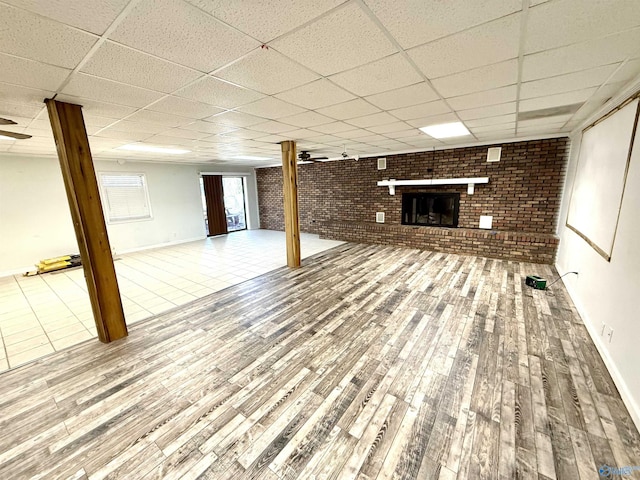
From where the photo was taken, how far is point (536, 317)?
9.94ft

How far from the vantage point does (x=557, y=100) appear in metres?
2.72

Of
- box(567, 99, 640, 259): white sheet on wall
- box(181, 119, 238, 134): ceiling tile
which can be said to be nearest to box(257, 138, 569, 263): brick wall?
box(567, 99, 640, 259): white sheet on wall

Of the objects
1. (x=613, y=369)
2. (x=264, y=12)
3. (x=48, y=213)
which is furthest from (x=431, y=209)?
(x=48, y=213)

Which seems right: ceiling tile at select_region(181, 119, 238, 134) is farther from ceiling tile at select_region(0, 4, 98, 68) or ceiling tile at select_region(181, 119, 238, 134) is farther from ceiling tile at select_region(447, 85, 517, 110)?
ceiling tile at select_region(447, 85, 517, 110)

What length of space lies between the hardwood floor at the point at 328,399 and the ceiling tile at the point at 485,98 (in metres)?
2.42

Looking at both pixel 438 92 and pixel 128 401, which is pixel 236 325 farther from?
pixel 438 92

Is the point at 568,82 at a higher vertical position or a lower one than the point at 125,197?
higher

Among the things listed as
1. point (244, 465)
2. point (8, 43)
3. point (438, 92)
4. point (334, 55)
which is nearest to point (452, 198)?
point (438, 92)

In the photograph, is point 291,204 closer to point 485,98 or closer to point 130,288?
point 130,288

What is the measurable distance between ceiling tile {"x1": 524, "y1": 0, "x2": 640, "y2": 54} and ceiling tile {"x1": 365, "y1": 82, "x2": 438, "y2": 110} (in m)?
0.83

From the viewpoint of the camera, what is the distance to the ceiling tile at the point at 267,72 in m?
1.69

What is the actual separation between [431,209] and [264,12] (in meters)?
5.98

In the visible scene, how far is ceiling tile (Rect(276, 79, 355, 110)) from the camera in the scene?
2.19m

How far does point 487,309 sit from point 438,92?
2.63 metres
